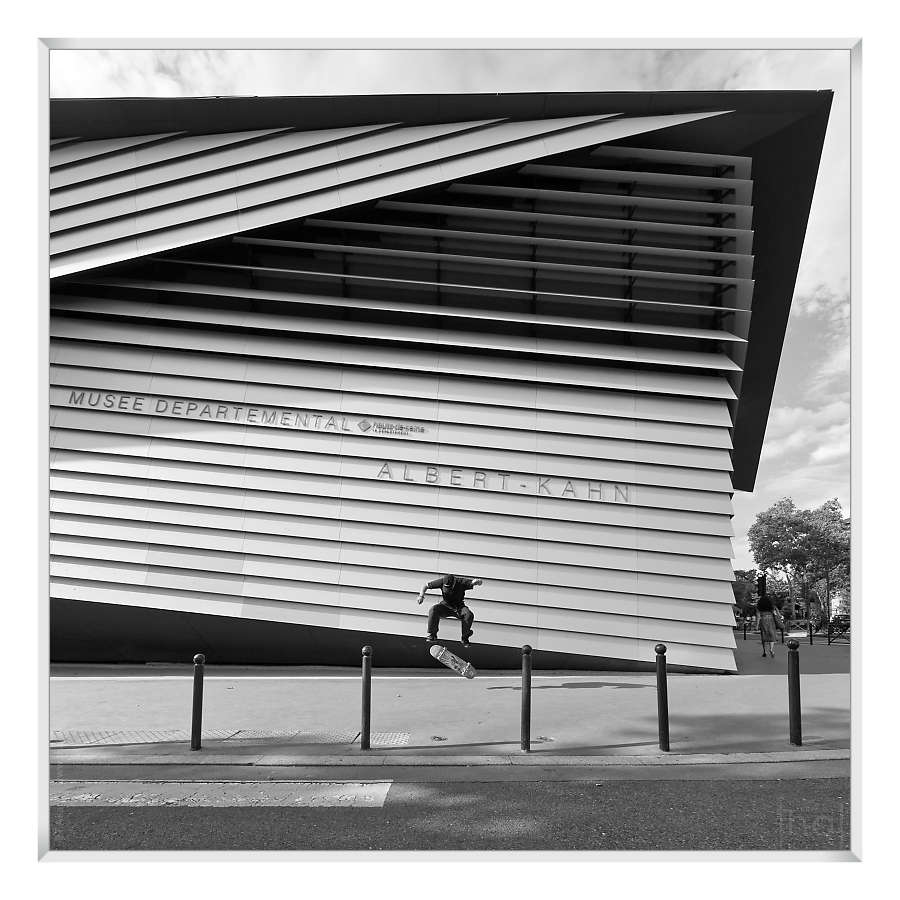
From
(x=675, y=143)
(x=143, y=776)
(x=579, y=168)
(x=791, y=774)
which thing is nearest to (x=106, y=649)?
(x=143, y=776)

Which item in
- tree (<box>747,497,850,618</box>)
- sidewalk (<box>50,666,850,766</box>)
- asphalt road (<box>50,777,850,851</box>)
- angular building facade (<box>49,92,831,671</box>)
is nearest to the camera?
asphalt road (<box>50,777,850,851</box>)

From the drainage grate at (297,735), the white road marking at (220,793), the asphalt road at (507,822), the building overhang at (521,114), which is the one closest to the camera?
the asphalt road at (507,822)

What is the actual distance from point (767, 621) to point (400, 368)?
9.08 m

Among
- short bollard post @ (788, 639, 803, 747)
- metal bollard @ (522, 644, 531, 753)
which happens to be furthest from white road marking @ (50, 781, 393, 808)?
short bollard post @ (788, 639, 803, 747)

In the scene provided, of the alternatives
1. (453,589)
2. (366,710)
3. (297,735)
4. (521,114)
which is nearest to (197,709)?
(297,735)

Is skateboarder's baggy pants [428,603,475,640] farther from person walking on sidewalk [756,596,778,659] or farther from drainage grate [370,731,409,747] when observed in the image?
person walking on sidewalk [756,596,778,659]

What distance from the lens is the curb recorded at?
5543 millimetres

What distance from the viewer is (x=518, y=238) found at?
1126 cm

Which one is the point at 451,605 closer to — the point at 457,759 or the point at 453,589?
the point at 453,589

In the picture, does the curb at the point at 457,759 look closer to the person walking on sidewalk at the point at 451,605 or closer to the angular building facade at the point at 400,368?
the person walking on sidewalk at the point at 451,605

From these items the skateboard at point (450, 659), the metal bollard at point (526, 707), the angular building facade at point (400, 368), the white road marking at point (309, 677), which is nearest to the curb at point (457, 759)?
the metal bollard at point (526, 707)

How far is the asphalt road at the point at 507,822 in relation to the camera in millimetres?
4059

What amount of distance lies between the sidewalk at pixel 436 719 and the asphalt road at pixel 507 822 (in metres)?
0.85

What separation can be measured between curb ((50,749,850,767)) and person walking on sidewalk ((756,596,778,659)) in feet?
27.7
